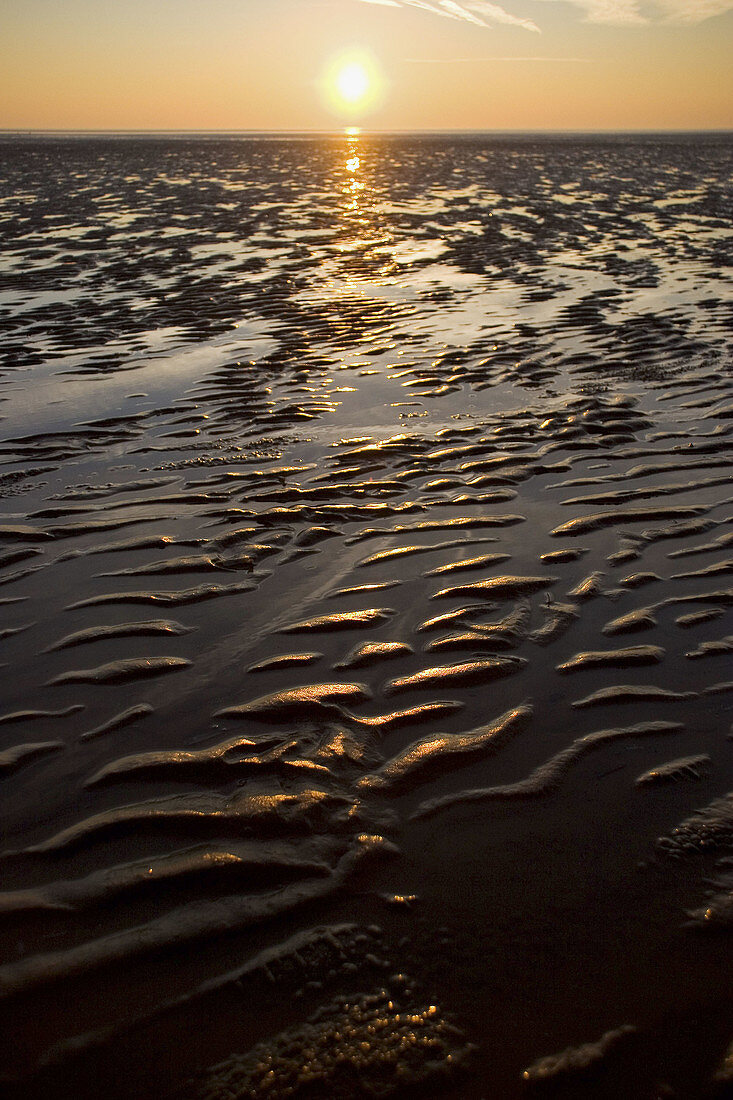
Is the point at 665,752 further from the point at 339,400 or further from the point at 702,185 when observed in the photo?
the point at 702,185

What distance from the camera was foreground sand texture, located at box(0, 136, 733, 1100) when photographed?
7.04 feet

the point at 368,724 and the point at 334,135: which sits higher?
the point at 334,135

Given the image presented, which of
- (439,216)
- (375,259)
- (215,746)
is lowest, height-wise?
(215,746)

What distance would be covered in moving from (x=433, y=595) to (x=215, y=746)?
154 centimetres

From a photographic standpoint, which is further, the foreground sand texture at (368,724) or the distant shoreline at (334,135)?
the distant shoreline at (334,135)

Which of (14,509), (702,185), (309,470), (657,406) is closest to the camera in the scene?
(14,509)

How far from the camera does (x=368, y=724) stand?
328 centimetres

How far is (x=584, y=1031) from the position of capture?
2.12 m

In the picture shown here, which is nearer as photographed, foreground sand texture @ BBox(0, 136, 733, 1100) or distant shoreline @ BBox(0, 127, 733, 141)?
foreground sand texture @ BBox(0, 136, 733, 1100)

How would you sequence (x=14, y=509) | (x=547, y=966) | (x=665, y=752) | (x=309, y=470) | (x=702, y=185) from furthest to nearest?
(x=702, y=185)
(x=309, y=470)
(x=14, y=509)
(x=665, y=752)
(x=547, y=966)

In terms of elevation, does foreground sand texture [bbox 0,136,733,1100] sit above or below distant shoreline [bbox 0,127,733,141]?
below

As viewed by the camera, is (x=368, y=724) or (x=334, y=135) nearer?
(x=368, y=724)

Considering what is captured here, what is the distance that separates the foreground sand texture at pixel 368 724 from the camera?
7.04 ft

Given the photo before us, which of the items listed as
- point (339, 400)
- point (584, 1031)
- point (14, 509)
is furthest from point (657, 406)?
point (584, 1031)
